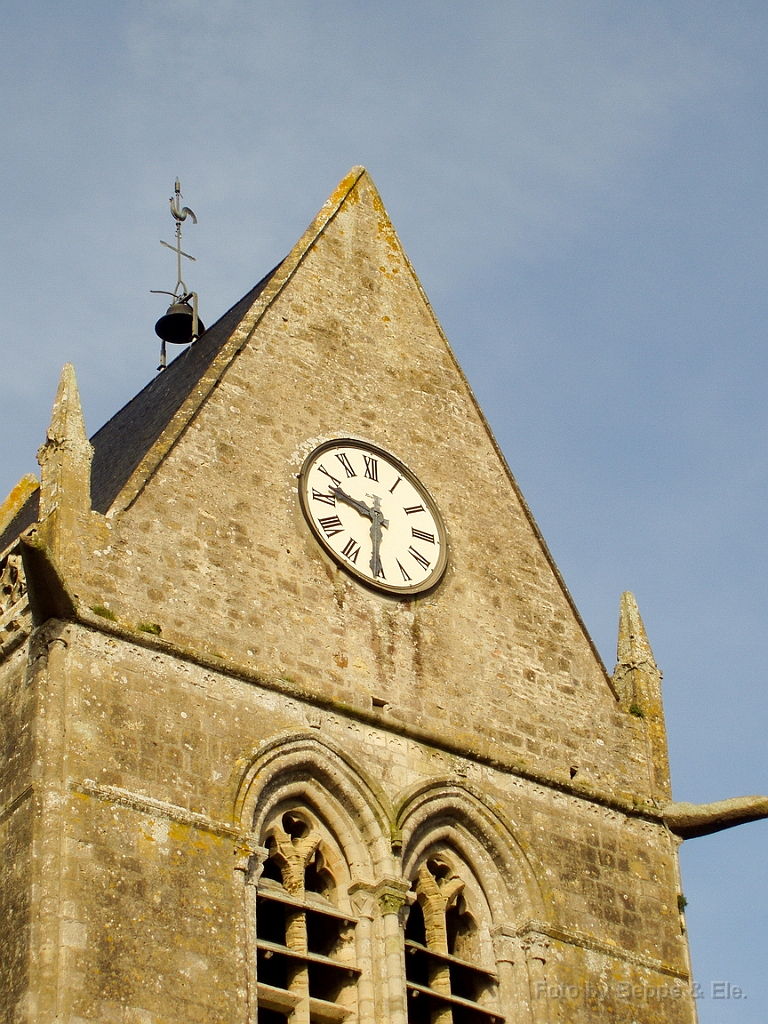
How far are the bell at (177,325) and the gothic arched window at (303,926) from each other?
9.13 meters

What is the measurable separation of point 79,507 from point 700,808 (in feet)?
20.4

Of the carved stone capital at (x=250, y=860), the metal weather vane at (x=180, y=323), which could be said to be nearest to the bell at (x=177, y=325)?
the metal weather vane at (x=180, y=323)

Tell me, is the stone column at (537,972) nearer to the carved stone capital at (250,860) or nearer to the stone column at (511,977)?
the stone column at (511,977)

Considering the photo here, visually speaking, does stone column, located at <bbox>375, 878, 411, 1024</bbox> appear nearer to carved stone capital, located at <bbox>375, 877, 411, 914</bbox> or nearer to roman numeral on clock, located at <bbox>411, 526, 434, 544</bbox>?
carved stone capital, located at <bbox>375, 877, 411, 914</bbox>

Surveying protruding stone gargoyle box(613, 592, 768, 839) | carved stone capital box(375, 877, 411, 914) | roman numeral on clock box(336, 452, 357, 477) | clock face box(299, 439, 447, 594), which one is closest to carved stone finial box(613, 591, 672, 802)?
protruding stone gargoyle box(613, 592, 768, 839)

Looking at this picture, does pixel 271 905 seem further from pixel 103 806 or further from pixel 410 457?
pixel 410 457

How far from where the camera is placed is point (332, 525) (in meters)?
20.6

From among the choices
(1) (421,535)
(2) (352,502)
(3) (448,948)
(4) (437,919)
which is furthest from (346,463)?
(3) (448,948)

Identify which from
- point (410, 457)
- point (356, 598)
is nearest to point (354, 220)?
point (410, 457)

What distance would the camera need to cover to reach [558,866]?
1998 cm

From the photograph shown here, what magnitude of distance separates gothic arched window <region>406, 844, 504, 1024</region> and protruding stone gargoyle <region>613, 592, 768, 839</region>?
2393mm

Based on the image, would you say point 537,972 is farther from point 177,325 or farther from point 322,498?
point 177,325

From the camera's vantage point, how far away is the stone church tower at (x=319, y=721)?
17281 mm

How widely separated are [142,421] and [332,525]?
9.90 feet
